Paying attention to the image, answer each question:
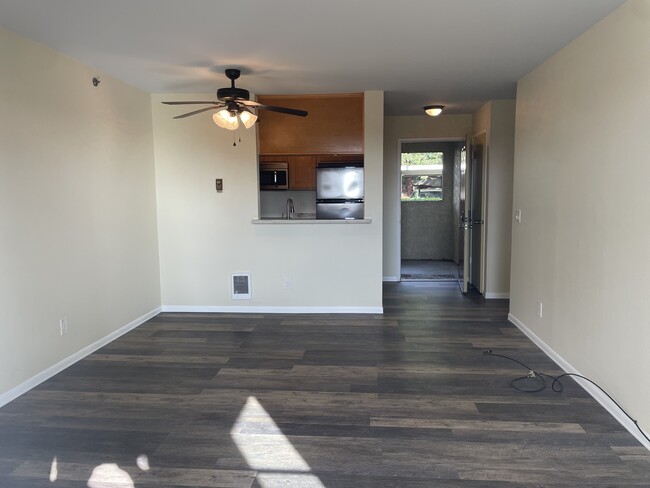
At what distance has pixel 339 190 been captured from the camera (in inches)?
219

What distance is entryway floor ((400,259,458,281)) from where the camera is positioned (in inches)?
279

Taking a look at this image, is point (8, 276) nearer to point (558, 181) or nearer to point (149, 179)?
point (149, 179)

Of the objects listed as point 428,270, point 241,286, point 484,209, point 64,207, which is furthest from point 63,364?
point 428,270

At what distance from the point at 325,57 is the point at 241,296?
2787 millimetres

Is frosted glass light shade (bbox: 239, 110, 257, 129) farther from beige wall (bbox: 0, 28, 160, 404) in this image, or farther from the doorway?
Result: the doorway

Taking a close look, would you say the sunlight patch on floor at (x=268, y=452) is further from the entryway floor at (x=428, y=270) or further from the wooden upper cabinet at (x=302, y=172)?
the entryway floor at (x=428, y=270)

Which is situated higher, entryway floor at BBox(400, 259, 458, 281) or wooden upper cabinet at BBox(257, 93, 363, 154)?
wooden upper cabinet at BBox(257, 93, 363, 154)

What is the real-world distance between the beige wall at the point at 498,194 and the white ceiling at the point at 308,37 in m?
1.09

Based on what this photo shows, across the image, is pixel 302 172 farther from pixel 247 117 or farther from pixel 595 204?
pixel 595 204

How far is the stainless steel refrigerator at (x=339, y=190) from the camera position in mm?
5523

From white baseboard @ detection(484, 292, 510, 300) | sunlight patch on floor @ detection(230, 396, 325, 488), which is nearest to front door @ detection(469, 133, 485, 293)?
white baseboard @ detection(484, 292, 510, 300)

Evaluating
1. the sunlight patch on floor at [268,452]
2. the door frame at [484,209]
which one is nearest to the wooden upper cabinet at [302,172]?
the door frame at [484,209]

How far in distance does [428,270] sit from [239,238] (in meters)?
3.88

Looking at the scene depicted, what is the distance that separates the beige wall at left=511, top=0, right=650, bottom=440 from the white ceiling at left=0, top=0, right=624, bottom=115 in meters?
0.26
